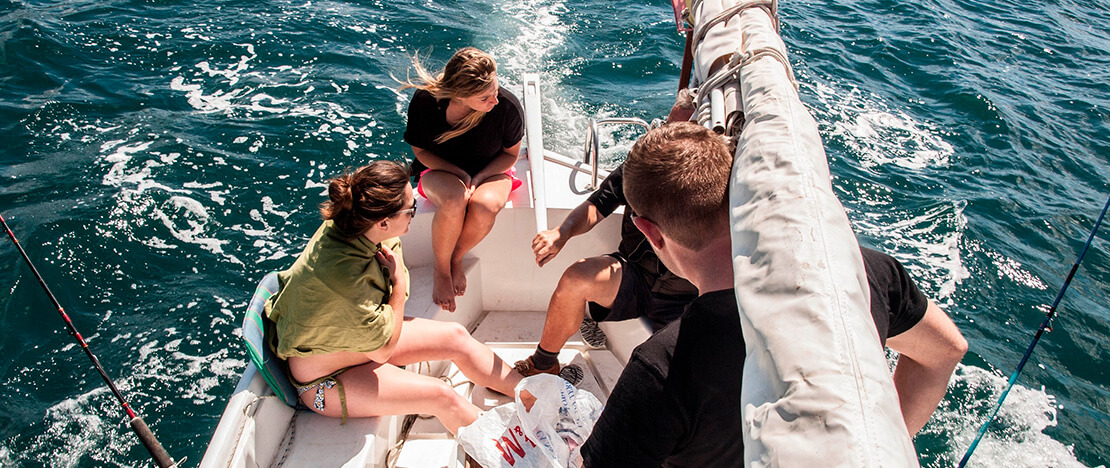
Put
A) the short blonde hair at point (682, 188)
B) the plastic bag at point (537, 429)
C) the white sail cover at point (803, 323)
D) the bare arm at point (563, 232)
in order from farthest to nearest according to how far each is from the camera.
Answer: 1. the bare arm at point (563, 232)
2. the plastic bag at point (537, 429)
3. the short blonde hair at point (682, 188)
4. the white sail cover at point (803, 323)

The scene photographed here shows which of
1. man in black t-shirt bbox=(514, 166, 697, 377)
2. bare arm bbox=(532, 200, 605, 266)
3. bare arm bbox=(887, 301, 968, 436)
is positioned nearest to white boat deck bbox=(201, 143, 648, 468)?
man in black t-shirt bbox=(514, 166, 697, 377)

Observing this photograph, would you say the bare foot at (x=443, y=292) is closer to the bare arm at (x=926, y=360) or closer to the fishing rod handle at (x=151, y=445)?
the fishing rod handle at (x=151, y=445)

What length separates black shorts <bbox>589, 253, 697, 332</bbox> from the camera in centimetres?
236

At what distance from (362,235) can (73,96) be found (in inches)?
193

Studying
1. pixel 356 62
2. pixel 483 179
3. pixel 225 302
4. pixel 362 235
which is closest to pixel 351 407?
pixel 362 235

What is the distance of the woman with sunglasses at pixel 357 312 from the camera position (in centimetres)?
183

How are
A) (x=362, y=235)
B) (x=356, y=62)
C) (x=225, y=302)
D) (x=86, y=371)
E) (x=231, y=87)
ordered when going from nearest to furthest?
(x=362, y=235) → (x=86, y=371) → (x=225, y=302) → (x=231, y=87) → (x=356, y=62)

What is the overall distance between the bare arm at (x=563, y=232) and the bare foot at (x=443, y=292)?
42cm

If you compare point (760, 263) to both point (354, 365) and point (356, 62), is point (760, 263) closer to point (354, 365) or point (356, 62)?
point (354, 365)

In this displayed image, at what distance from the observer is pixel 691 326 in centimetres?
123

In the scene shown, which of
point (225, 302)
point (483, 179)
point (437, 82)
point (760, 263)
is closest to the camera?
point (760, 263)

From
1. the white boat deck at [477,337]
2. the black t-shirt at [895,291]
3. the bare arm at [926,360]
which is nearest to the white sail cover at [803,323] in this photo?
the black t-shirt at [895,291]

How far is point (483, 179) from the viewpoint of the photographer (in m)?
2.84

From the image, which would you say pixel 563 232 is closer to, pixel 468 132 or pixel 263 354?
pixel 468 132
